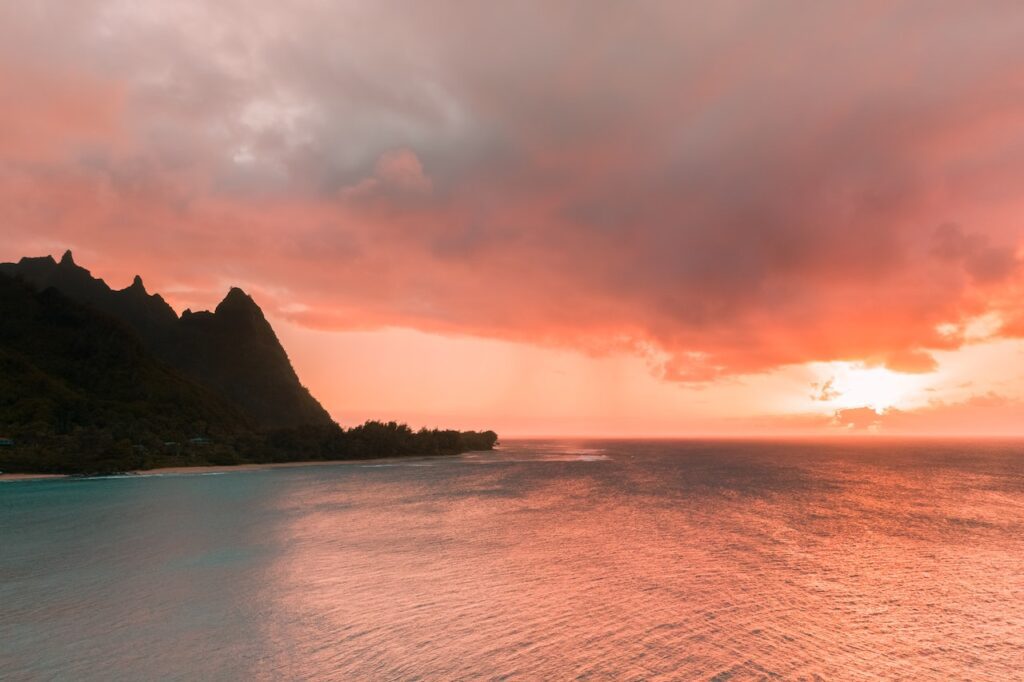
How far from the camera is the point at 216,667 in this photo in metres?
21.9

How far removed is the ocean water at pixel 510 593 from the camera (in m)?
22.9

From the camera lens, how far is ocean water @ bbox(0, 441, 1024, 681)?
2286 centimetres

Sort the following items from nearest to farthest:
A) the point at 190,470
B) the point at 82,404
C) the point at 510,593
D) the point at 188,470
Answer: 1. the point at 510,593
2. the point at 188,470
3. the point at 190,470
4. the point at 82,404

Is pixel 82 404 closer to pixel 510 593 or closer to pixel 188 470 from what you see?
pixel 188 470

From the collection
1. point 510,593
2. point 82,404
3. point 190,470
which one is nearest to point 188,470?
point 190,470

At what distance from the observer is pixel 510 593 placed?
106ft

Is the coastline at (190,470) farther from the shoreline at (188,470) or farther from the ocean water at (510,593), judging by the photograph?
the ocean water at (510,593)

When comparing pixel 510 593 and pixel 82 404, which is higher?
pixel 82 404

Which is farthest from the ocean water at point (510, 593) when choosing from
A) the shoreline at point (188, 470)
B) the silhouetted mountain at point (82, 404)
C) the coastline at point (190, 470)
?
the silhouetted mountain at point (82, 404)

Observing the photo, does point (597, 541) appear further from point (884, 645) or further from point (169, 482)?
point (169, 482)

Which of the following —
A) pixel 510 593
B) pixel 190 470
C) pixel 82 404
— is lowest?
pixel 510 593

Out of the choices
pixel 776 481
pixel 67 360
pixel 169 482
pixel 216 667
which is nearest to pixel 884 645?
pixel 216 667

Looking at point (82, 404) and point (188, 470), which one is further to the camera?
point (82, 404)

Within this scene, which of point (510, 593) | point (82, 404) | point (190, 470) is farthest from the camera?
point (82, 404)
